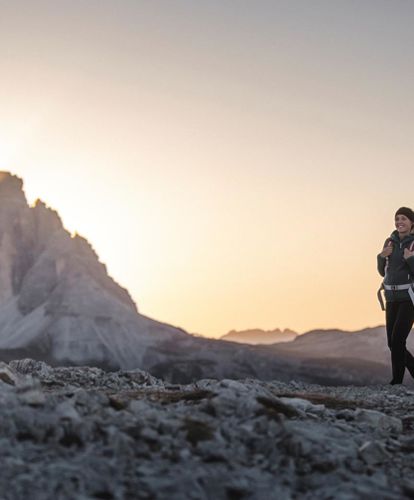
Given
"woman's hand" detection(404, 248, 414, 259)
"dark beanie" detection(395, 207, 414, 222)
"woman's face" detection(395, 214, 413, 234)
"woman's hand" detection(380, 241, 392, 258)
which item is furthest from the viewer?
"woman's hand" detection(380, 241, 392, 258)

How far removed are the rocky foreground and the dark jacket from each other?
8.67m

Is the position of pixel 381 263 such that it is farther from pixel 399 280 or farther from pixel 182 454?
pixel 182 454

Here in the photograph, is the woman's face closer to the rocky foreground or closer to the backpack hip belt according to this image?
the backpack hip belt

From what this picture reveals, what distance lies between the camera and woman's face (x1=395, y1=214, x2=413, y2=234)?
17406 millimetres

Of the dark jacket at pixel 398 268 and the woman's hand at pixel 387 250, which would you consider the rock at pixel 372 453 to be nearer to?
the dark jacket at pixel 398 268

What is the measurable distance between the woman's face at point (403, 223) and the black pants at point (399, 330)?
1905 mm

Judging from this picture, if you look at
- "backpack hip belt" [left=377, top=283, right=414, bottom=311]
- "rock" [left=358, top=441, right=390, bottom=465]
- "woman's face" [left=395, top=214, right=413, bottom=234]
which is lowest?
"rock" [left=358, top=441, right=390, bottom=465]

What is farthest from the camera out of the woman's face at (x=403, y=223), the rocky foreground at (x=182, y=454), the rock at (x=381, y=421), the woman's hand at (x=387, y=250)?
the woman's hand at (x=387, y=250)

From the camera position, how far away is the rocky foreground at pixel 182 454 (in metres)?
6.60

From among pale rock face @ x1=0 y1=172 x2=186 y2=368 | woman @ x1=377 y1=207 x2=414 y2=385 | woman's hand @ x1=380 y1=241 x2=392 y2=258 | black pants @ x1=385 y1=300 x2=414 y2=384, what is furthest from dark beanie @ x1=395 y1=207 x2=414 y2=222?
pale rock face @ x1=0 y1=172 x2=186 y2=368

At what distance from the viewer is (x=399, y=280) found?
1777 centimetres

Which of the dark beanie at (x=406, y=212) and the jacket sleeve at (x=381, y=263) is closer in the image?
the dark beanie at (x=406, y=212)

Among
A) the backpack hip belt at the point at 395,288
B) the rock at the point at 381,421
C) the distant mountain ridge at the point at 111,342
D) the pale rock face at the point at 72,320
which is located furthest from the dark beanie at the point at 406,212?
the pale rock face at the point at 72,320

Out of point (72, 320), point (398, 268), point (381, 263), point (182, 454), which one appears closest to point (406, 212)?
point (398, 268)
